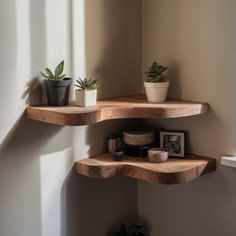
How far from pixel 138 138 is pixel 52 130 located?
39cm

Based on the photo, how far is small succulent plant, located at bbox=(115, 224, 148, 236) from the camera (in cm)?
208

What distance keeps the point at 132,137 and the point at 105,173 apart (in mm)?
230

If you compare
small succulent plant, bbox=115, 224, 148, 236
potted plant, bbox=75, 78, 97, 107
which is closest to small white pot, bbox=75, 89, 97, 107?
potted plant, bbox=75, 78, 97, 107

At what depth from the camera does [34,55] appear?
1.69 m

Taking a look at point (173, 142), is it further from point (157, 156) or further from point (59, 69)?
point (59, 69)

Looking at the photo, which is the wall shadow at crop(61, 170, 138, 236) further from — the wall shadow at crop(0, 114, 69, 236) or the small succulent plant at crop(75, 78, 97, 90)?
the small succulent plant at crop(75, 78, 97, 90)

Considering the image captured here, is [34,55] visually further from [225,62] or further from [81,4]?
[225,62]

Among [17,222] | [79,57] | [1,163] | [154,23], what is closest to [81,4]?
[79,57]

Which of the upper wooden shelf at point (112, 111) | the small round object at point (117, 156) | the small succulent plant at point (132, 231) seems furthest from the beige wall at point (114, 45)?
the small succulent plant at point (132, 231)

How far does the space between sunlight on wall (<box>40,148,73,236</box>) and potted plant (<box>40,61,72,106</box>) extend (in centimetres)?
25

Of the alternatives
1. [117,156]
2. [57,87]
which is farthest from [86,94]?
[117,156]

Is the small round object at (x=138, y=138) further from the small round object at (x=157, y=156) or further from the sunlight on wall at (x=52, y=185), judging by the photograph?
the sunlight on wall at (x=52, y=185)

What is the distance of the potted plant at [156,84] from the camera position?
1866 mm

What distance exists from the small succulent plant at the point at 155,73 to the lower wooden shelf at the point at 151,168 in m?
0.35
